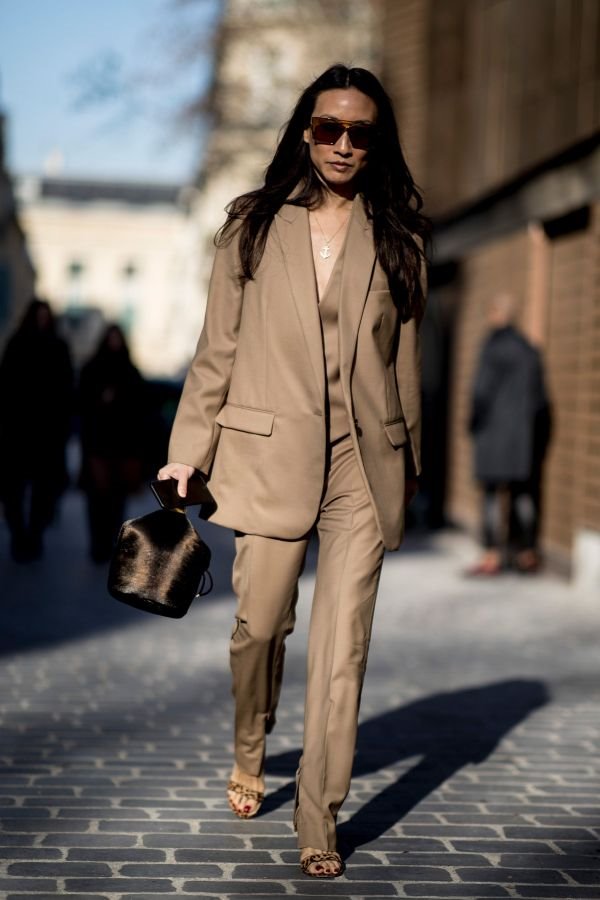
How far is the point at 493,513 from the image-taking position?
11.2 m

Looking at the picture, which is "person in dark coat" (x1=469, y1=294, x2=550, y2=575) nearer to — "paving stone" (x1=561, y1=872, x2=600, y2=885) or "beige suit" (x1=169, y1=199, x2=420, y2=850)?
"beige suit" (x1=169, y1=199, x2=420, y2=850)

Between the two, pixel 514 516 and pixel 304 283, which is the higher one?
pixel 304 283

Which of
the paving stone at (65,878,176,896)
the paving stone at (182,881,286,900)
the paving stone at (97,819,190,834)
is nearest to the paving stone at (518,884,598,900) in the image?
the paving stone at (182,881,286,900)

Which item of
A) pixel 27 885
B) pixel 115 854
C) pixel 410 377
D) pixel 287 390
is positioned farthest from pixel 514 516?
pixel 27 885

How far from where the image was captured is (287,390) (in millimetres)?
4066

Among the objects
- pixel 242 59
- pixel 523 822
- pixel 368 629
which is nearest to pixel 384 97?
pixel 368 629

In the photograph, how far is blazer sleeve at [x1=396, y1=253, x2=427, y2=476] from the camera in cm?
425

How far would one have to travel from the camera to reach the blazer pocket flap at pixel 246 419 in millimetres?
4090

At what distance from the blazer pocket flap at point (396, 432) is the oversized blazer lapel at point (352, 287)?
177 mm

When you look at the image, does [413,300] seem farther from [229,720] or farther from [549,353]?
[549,353]

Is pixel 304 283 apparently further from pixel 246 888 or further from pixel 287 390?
pixel 246 888

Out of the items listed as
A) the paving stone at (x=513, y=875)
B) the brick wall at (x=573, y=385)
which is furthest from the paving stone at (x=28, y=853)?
the brick wall at (x=573, y=385)

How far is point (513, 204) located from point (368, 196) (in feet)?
29.5

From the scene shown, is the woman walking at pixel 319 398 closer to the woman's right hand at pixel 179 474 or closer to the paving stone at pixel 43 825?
the woman's right hand at pixel 179 474
